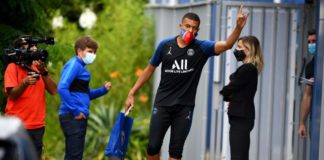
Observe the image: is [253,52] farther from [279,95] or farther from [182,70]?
[279,95]

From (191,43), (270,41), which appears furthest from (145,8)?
(191,43)

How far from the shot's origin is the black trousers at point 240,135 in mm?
10086

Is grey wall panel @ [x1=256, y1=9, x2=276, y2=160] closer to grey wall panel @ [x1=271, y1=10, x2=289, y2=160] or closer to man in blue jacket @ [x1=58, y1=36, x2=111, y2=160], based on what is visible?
grey wall panel @ [x1=271, y1=10, x2=289, y2=160]

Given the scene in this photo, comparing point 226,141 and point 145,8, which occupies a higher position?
point 145,8

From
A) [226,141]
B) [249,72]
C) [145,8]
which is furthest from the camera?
[145,8]

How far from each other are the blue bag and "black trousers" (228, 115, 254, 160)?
123 cm

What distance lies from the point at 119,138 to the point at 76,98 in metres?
0.65

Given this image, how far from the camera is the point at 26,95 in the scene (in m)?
9.62

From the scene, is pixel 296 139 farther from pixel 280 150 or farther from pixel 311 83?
pixel 311 83

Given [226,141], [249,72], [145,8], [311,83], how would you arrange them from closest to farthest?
1. [249,72]
2. [311,83]
3. [226,141]
4. [145,8]

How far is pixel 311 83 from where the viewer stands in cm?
1095

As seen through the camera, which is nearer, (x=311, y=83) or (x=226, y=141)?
(x=311, y=83)

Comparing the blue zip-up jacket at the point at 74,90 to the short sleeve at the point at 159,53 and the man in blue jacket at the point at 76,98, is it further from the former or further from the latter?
the short sleeve at the point at 159,53

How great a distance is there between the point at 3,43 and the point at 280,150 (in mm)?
3674
